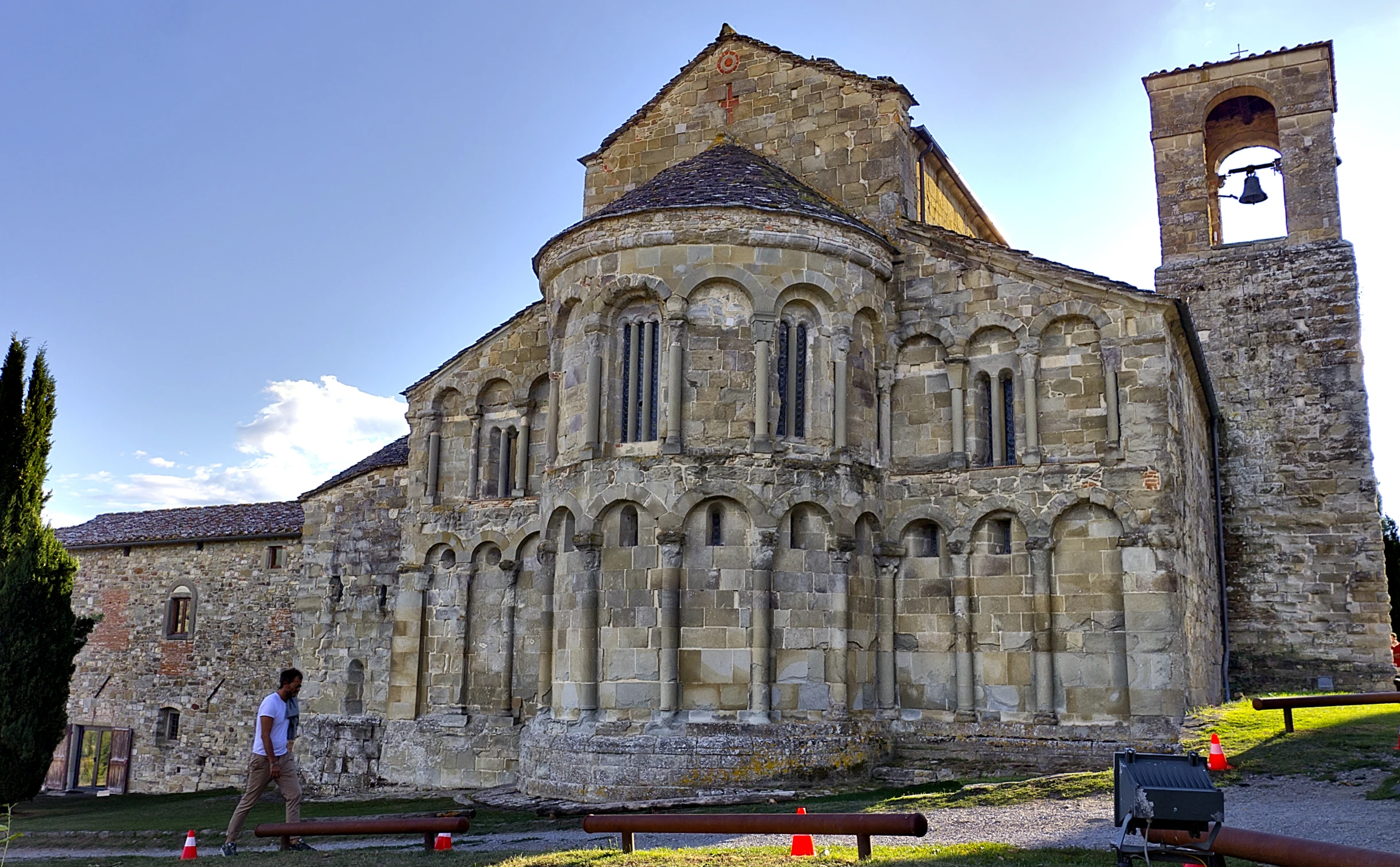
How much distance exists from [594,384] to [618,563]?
8.49 ft

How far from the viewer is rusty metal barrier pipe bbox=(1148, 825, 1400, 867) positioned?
14.8ft

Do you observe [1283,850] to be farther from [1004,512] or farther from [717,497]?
[1004,512]

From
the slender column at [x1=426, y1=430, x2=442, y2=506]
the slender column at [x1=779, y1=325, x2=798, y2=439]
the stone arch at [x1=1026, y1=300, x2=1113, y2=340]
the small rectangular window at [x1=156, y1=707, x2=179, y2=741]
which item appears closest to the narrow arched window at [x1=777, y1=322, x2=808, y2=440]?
the slender column at [x1=779, y1=325, x2=798, y2=439]

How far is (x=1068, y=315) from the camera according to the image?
50.6ft

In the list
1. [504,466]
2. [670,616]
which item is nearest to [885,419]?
[670,616]

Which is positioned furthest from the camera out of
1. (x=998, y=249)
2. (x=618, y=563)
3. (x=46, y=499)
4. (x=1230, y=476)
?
(x=1230, y=476)

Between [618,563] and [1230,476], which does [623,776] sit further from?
[1230,476]

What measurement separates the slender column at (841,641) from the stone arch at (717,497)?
1.15 metres

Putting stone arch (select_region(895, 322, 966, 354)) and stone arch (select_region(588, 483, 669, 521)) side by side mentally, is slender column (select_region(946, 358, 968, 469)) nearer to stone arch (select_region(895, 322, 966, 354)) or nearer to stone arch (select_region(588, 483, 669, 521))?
stone arch (select_region(895, 322, 966, 354))

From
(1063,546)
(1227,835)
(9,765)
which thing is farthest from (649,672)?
(9,765)

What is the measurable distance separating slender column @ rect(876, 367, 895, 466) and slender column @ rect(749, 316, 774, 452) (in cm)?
214

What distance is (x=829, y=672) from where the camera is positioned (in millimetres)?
14422

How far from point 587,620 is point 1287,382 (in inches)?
640

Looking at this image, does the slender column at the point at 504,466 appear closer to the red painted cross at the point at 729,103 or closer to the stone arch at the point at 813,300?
the stone arch at the point at 813,300
